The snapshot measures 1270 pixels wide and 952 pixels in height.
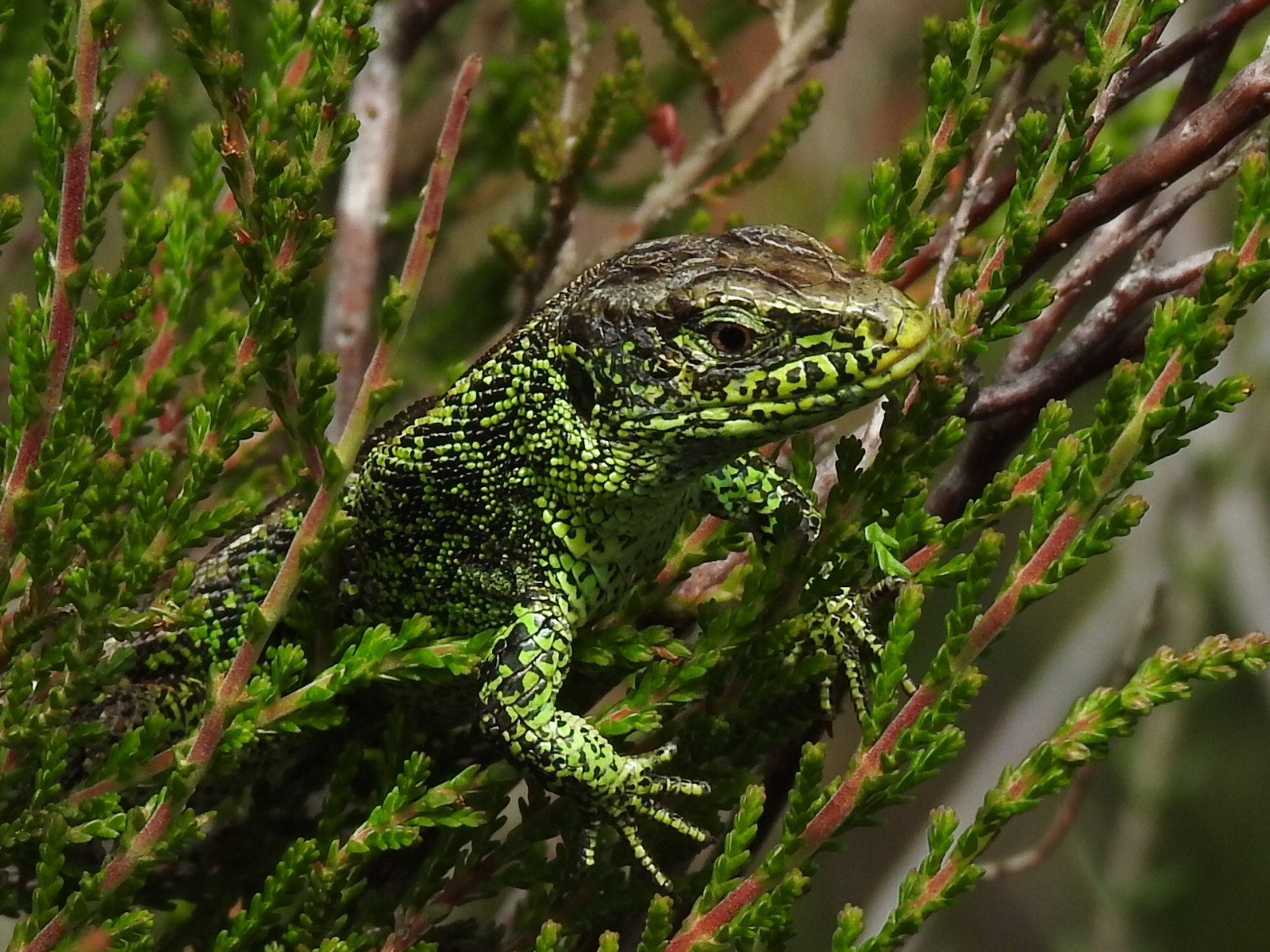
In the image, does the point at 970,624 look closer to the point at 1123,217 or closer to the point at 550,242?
the point at 1123,217

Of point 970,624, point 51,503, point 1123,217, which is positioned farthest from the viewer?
point 1123,217

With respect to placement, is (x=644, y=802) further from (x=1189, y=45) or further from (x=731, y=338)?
(x=1189, y=45)

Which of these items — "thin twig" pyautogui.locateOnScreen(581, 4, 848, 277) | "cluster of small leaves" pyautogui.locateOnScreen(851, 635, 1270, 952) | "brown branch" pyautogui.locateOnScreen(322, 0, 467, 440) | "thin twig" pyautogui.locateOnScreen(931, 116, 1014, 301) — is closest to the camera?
"cluster of small leaves" pyautogui.locateOnScreen(851, 635, 1270, 952)

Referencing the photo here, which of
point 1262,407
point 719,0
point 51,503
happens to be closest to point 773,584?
point 51,503

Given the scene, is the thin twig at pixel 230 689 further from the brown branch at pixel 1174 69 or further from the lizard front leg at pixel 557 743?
the brown branch at pixel 1174 69

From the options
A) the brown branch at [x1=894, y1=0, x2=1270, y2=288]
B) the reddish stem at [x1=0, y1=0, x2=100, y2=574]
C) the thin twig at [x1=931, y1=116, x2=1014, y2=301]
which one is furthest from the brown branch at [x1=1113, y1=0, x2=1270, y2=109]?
the reddish stem at [x1=0, y1=0, x2=100, y2=574]

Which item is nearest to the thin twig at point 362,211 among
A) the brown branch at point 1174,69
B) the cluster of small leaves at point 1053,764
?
the brown branch at point 1174,69

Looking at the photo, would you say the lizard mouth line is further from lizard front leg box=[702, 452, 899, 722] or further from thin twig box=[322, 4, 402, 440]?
thin twig box=[322, 4, 402, 440]

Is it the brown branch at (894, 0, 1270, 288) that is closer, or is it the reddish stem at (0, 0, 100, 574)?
the reddish stem at (0, 0, 100, 574)
